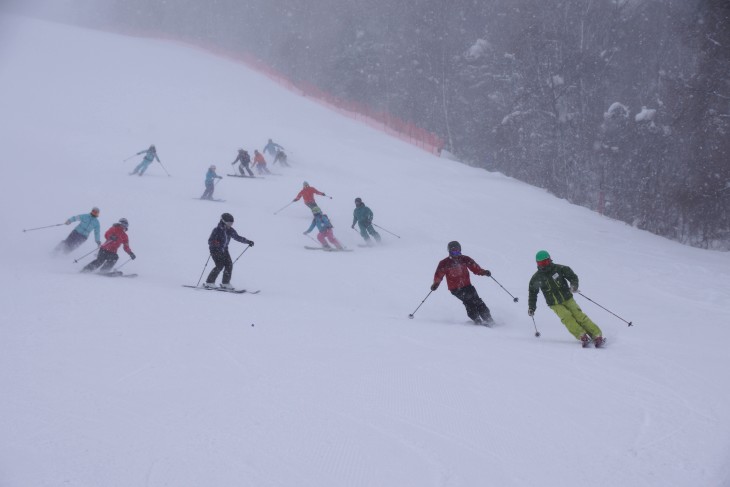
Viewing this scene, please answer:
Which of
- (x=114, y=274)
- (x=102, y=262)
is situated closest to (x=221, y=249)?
(x=114, y=274)

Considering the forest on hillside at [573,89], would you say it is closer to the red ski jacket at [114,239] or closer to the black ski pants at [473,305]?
the black ski pants at [473,305]

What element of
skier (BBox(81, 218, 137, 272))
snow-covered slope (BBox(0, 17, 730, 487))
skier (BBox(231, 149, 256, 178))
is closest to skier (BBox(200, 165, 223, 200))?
snow-covered slope (BBox(0, 17, 730, 487))

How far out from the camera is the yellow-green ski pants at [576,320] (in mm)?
6773

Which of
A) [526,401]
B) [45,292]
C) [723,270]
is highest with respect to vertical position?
[723,270]

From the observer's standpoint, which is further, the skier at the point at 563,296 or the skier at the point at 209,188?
the skier at the point at 209,188

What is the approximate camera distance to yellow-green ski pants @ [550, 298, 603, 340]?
6773mm

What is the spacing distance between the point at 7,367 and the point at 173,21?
76.0m

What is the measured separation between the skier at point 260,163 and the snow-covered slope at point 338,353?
184cm

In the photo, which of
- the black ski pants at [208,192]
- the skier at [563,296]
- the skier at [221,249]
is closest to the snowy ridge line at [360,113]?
the black ski pants at [208,192]

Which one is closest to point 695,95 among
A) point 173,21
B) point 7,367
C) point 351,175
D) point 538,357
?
point 351,175

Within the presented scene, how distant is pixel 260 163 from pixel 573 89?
21742 mm

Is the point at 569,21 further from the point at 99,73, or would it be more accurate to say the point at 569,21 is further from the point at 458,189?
the point at 99,73

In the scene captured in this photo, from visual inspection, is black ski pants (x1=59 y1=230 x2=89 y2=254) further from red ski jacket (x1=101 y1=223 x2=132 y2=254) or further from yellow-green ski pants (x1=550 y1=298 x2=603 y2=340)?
yellow-green ski pants (x1=550 y1=298 x2=603 y2=340)

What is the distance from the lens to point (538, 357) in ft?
19.3
